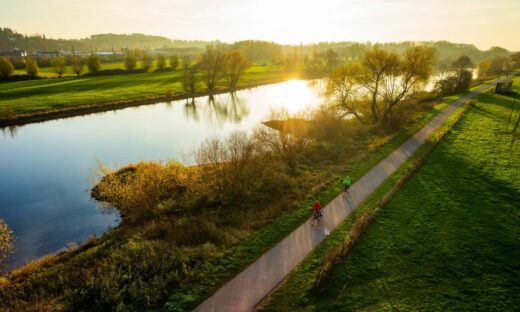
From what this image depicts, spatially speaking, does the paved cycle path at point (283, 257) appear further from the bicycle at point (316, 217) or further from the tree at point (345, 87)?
the tree at point (345, 87)

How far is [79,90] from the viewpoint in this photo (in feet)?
242

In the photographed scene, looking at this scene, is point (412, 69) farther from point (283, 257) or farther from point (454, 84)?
point (283, 257)

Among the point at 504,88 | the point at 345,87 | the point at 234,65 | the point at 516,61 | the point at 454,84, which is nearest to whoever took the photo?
the point at 345,87

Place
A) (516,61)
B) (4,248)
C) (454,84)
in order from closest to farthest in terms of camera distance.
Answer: (4,248) < (454,84) < (516,61)

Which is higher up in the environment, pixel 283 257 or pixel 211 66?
pixel 211 66

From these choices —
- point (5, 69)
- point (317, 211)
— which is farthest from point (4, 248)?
point (5, 69)

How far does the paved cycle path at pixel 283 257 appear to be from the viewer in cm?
1278

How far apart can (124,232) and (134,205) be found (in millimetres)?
2961

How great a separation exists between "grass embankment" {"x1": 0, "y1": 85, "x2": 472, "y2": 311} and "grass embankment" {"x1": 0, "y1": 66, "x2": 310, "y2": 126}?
48.6 m

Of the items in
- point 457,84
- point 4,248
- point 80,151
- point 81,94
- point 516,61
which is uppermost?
point 516,61

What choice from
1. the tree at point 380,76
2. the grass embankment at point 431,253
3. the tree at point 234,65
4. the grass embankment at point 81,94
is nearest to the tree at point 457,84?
the tree at point 380,76

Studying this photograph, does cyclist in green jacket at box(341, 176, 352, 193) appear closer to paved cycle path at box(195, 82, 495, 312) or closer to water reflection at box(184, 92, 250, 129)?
paved cycle path at box(195, 82, 495, 312)

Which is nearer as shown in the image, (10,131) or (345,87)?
(345,87)

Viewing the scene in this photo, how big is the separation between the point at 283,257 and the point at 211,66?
A: 2714 inches
